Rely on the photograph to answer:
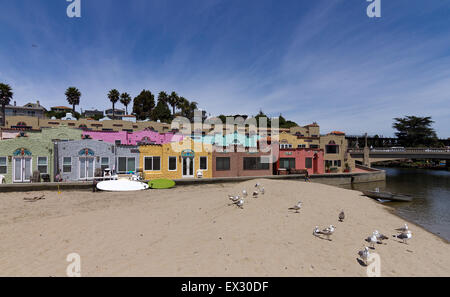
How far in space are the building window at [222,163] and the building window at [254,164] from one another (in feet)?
9.40

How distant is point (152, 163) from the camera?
25172 mm

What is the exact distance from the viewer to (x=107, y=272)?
6.65 meters

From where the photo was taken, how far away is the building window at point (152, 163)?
2492 centimetres

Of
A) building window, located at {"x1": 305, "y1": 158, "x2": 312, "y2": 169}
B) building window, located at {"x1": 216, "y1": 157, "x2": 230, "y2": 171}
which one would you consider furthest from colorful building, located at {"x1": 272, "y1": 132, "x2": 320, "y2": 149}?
building window, located at {"x1": 216, "y1": 157, "x2": 230, "y2": 171}

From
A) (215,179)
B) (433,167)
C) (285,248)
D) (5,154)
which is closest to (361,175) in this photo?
(215,179)

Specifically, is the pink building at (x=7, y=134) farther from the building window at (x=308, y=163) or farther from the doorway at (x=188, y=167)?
the building window at (x=308, y=163)

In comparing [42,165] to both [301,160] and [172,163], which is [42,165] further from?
[301,160]

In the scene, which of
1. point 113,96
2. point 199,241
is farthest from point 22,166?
point 113,96

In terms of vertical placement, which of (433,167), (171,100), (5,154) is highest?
(171,100)

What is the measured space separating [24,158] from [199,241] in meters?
23.2
